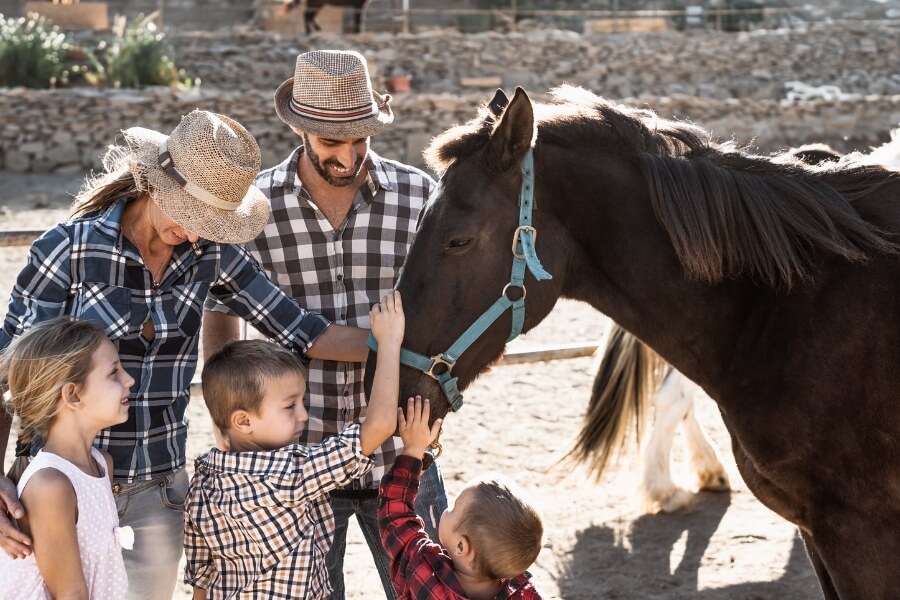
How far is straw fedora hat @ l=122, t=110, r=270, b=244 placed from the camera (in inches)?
77.5

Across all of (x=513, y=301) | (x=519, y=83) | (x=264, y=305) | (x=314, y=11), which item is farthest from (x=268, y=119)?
(x=513, y=301)

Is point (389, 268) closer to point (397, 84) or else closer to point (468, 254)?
point (468, 254)

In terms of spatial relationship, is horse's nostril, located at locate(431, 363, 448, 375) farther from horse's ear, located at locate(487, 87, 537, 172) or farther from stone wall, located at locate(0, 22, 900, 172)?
stone wall, located at locate(0, 22, 900, 172)

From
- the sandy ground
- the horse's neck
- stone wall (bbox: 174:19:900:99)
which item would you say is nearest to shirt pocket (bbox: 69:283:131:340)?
the horse's neck

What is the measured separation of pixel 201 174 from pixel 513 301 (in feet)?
2.47

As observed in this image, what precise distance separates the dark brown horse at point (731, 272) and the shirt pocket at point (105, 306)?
63 cm

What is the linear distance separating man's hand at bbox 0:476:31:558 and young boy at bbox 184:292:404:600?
374 millimetres

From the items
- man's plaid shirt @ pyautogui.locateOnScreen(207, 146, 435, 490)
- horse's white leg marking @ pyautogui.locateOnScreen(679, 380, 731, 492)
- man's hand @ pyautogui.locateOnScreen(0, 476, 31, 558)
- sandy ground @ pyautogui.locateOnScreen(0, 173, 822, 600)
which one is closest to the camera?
man's hand @ pyautogui.locateOnScreen(0, 476, 31, 558)

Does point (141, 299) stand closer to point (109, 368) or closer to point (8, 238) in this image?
point (109, 368)

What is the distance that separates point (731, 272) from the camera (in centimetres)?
212

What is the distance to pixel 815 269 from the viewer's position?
2096 mm

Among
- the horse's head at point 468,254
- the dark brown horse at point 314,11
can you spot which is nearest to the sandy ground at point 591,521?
the horse's head at point 468,254

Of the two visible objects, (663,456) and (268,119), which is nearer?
(663,456)

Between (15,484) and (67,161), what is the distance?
11332 mm
